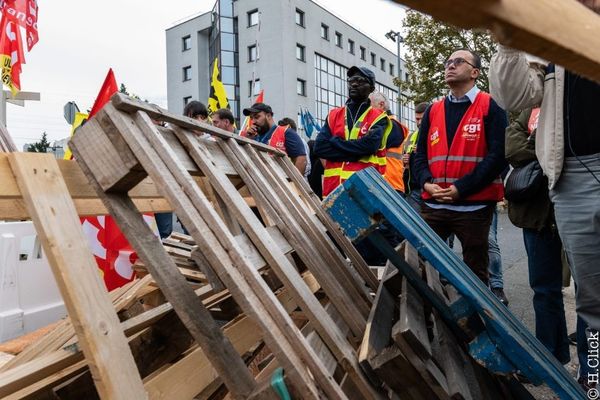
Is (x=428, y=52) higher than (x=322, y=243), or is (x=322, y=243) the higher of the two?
(x=428, y=52)

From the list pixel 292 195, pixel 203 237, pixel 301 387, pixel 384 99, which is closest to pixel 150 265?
pixel 203 237

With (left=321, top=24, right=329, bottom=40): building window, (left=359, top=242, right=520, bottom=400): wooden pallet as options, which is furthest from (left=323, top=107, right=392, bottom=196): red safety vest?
(left=321, top=24, right=329, bottom=40): building window

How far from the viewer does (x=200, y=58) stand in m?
39.0

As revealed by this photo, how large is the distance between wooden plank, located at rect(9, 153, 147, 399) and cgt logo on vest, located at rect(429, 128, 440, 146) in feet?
7.99

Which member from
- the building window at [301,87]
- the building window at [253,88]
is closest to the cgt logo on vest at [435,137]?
the building window at [253,88]

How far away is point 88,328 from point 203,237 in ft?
1.39

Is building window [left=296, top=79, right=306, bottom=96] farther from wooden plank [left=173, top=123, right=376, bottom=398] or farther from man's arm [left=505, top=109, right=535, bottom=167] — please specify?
wooden plank [left=173, top=123, right=376, bottom=398]

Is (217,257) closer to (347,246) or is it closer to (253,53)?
(347,246)

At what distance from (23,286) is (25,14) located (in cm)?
585

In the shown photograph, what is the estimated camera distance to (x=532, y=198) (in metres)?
2.98

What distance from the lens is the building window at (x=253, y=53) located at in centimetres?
3475

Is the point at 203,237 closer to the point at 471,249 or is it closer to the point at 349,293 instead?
the point at 349,293

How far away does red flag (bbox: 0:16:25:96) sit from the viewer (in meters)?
7.22

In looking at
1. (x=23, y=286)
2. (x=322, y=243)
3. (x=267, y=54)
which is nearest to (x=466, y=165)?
(x=322, y=243)
